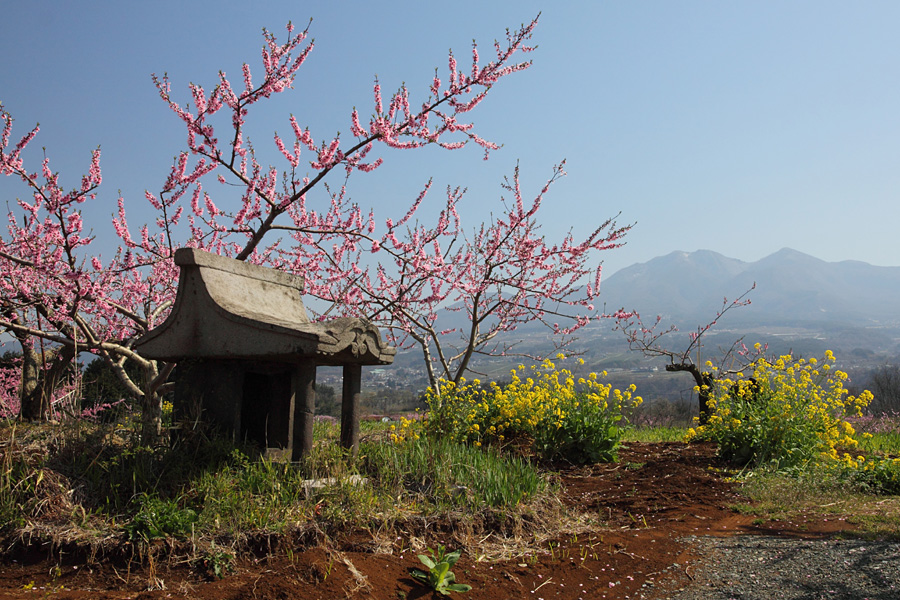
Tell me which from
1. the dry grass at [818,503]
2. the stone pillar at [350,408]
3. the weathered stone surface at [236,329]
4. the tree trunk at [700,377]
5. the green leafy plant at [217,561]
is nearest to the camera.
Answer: the green leafy plant at [217,561]

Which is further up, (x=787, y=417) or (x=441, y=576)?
(x=787, y=417)

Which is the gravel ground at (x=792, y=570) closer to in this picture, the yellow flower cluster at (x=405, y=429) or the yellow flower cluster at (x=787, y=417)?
the yellow flower cluster at (x=787, y=417)

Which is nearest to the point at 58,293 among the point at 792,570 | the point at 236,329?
the point at 236,329

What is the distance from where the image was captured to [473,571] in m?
3.77

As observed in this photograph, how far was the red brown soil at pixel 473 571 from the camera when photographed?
325 centimetres

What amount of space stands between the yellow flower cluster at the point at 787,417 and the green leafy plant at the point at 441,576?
4953 millimetres

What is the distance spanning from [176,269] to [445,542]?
6438mm

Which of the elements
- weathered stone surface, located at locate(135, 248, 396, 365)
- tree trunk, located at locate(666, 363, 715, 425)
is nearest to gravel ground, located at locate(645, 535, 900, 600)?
weathered stone surface, located at locate(135, 248, 396, 365)

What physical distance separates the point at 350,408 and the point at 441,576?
2337 mm

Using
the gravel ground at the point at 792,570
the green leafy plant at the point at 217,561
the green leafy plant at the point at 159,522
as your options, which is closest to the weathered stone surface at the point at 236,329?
Result: the green leafy plant at the point at 159,522

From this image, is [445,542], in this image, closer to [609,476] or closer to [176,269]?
[609,476]

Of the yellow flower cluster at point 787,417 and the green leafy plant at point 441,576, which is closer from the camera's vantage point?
the green leafy plant at point 441,576

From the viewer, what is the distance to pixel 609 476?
681 centimetres

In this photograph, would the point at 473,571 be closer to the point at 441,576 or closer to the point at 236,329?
the point at 441,576
